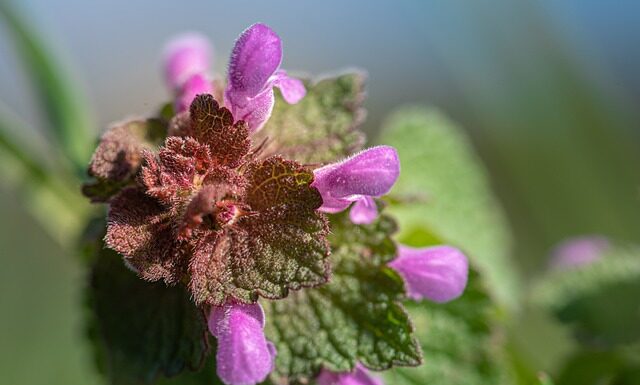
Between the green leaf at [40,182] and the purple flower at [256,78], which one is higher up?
the green leaf at [40,182]

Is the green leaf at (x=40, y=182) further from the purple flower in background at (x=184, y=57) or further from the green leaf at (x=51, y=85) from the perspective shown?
the purple flower in background at (x=184, y=57)

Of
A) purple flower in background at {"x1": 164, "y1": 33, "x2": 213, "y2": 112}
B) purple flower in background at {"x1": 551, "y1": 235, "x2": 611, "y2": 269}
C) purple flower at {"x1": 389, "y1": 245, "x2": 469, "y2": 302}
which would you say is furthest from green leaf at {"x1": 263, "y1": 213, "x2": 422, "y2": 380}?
purple flower in background at {"x1": 551, "y1": 235, "x2": 611, "y2": 269}

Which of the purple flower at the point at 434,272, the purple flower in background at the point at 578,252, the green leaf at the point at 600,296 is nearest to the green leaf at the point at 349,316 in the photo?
the purple flower at the point at 434,272

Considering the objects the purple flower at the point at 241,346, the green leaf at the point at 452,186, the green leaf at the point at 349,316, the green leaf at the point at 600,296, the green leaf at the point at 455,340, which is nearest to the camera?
the purple flower at the point at 241,346

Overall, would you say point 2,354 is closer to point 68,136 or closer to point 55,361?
point 55,361

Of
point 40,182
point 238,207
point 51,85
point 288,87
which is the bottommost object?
point 238,207

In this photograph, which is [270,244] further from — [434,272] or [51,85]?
[51,85]

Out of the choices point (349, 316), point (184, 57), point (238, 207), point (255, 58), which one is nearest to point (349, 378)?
point (349, 316)
